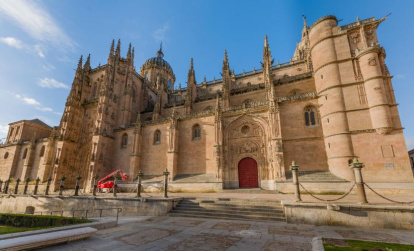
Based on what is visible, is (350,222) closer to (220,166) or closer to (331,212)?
(331,212)

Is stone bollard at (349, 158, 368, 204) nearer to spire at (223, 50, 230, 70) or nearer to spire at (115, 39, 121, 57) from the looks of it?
spire at (223, 50, 230, 70)

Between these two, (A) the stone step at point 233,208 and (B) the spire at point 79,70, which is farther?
(B) the spire at point 79,70

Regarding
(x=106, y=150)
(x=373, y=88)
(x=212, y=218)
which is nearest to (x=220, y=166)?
(x=212, y=218)

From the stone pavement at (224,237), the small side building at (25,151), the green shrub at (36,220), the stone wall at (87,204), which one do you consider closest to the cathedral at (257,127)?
the small side building at (25,151)

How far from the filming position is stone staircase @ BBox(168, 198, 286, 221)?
33.1 ft

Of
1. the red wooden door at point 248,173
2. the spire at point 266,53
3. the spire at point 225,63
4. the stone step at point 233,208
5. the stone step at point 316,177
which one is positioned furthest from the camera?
the spire at point 225,63

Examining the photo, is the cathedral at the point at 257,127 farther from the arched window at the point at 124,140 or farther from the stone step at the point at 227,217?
the stone step at the point at 227,217

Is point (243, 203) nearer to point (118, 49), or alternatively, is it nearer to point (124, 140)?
point (124, 140)

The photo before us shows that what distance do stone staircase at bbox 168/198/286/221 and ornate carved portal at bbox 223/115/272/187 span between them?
871 centimetres

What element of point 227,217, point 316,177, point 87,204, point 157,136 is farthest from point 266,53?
point 87,204

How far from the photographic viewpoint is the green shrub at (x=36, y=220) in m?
8.81

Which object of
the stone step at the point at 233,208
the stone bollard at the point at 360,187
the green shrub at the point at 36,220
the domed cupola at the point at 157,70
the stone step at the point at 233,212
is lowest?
the green shrub at the point at 36,220

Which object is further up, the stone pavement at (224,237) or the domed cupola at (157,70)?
the domed cupola at (157,70)

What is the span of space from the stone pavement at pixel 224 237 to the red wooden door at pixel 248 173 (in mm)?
11687
